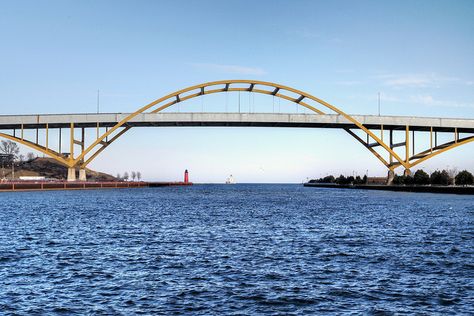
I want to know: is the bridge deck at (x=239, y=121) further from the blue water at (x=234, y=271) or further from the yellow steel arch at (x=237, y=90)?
the blue water at (x=234, y=271)

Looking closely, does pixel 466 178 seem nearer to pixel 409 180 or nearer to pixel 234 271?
pixel 409 180

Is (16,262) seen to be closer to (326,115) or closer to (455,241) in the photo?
(455,241)

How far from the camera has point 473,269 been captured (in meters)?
20.4

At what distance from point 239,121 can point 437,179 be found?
4993cm

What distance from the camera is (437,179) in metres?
126

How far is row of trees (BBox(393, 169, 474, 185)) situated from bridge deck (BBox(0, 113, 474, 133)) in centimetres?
1148

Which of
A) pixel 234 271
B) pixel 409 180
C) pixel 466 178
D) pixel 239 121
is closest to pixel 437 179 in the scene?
pixel 409 180

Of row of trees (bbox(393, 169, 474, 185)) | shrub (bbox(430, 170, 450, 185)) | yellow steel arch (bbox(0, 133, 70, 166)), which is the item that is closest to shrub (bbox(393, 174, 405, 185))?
row of trees (bbox(393, 169, 474, 185))

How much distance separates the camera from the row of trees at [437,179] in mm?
117125

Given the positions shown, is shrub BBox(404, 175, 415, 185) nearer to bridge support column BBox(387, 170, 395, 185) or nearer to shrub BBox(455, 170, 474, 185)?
bridge support column BBox(387, 170, 395, 185)

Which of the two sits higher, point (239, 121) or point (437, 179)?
point (239, 121)

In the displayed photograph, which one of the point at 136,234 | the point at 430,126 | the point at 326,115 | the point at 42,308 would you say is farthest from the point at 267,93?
the point at 42,308

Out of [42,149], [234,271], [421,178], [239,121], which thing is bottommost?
[234,271]

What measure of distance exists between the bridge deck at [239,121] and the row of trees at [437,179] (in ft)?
37.7
